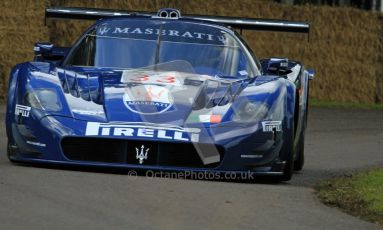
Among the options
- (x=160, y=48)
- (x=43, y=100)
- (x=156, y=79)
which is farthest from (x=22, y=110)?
(x=160, y=48)

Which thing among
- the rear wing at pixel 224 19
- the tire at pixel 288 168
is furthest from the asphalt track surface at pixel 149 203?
the rear wing at pixel 224 19

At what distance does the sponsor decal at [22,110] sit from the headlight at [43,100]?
38mm

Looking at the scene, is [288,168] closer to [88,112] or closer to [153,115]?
[153,115]

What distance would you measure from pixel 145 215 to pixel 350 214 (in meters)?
1.57

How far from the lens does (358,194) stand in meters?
8.43

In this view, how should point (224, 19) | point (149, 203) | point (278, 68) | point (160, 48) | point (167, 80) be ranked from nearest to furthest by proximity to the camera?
point (149, 203) → point (167, 80) → point (160, 48) → point (278, 68) → point (224, 19)

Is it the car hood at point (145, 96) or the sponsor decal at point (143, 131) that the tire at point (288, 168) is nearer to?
the car hood at point (145, 96)

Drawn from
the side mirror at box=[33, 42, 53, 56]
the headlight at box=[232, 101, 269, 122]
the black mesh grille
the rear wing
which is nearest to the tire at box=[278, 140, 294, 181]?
the headlight at box=[232, 101, 269, 122]

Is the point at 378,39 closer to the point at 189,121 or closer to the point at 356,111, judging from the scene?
the point at 356,111

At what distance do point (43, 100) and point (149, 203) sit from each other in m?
1.84

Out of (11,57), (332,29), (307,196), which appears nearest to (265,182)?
(307,196)

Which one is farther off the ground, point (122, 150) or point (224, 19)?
point (224, 19)

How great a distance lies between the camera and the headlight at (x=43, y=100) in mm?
8594

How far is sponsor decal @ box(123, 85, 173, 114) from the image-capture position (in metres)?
8.58
